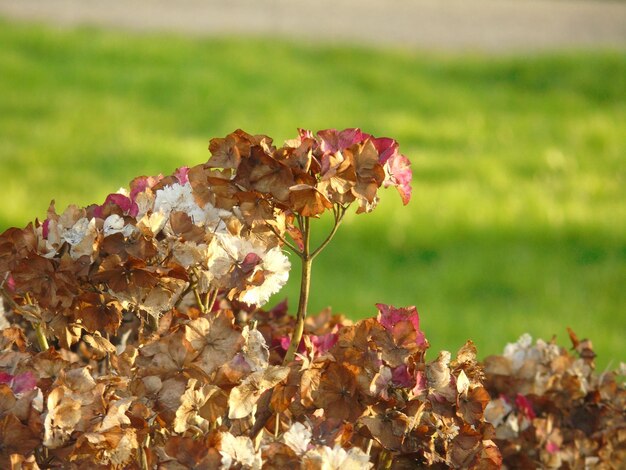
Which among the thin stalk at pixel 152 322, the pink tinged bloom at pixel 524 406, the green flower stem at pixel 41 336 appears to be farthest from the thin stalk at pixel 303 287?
the pink tinged bloom at pixel 524 406

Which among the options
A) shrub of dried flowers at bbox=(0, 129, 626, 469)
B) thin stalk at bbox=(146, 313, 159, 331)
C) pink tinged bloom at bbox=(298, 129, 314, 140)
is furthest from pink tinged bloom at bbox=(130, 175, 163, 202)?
pink tinged bloom at bbox=(298, 129, 314, 140)

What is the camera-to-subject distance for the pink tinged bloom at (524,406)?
2369mm

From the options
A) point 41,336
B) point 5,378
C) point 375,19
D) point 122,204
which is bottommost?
point 5,378

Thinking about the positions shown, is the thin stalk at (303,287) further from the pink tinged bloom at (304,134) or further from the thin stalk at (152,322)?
the thin stalk at (152,322)

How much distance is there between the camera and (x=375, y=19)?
1178 cm

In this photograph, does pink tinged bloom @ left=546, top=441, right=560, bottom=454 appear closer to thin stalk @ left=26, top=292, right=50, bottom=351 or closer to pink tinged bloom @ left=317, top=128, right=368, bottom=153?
pink tinged bloom @ left=317, top=128, right=368, bottom=153

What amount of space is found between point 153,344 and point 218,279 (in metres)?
0.18

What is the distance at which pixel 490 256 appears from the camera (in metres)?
5.58

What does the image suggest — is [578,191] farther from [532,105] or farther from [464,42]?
[464,42]

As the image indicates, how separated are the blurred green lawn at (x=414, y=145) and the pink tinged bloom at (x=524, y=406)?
82.7 inches

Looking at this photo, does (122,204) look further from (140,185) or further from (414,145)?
(414,145)

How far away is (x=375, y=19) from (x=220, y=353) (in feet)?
34.5

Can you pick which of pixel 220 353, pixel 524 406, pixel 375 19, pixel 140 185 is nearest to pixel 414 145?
pixel 375 19

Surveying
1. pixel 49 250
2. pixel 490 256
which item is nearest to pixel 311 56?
pixel 490 256
